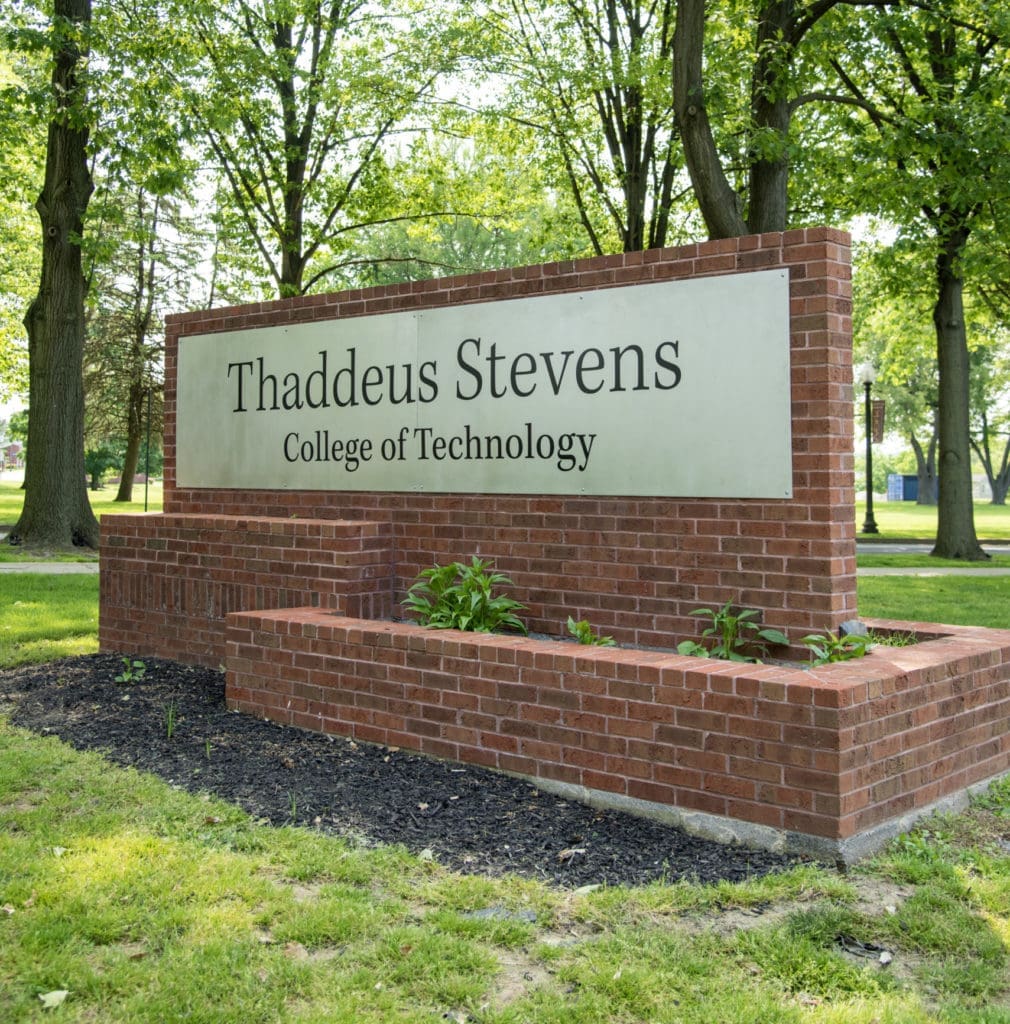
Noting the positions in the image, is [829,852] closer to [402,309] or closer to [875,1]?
[402,309]

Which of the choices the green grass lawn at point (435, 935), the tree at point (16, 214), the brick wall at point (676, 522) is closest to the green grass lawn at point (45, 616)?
the brick wall at point (676, 522)

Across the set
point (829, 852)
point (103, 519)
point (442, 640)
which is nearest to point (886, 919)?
point (829, 852)

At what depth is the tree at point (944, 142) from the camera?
13930 millimetres

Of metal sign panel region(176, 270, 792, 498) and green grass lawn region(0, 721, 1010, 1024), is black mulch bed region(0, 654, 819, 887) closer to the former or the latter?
green grass lawn region(0, 721, 1010, 1024)

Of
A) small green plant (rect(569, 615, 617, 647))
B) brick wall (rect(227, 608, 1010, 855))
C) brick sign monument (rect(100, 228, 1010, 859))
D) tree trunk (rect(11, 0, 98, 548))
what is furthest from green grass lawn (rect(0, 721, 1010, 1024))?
tree trunk (rect(11, 0, 98, 548))

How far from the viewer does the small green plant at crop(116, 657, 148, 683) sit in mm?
7119

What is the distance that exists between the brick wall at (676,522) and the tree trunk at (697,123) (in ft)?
14.5

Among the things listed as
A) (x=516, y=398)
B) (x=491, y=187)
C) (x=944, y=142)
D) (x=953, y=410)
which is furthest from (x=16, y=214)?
(x=516, y=398)

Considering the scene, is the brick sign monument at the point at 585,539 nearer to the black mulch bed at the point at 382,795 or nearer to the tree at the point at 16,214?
the black mulch bed at the point at 382,795

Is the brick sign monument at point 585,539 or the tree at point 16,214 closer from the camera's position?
the brick sign monument at point 585,539

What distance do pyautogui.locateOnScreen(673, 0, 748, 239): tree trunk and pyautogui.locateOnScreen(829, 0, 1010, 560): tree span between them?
429 cm

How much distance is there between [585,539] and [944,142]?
10239 mm

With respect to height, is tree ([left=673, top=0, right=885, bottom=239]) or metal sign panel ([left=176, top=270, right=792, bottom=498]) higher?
tree ([left=673, top=0, right=885, bottom=239])

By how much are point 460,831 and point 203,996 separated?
159 cm
